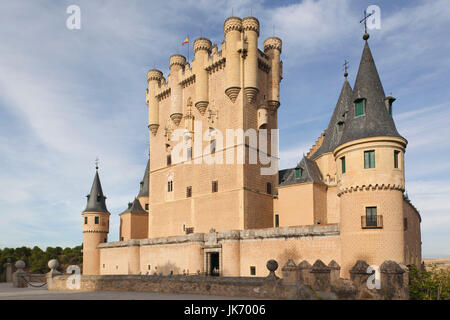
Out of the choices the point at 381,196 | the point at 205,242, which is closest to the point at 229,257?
the point at 205,242

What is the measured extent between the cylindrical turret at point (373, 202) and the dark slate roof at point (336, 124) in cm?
1241

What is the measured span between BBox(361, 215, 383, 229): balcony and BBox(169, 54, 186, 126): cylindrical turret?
25.9 meters

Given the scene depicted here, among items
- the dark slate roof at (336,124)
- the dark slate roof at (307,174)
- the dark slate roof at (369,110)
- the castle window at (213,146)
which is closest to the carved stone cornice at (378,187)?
the dark slate roof at (369,110)

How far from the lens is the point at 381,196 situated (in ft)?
69.1

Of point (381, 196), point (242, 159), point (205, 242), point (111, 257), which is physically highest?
point (242, 159)

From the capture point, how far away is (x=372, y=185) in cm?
2117

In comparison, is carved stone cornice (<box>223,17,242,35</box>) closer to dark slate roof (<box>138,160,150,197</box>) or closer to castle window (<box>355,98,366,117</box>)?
castle window (<box>355,98,366,117</box>)

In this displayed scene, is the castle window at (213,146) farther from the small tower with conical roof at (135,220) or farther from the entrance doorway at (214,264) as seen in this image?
the small tower with conical roof at (135,220)

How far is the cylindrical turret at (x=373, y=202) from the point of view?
67.8 feet

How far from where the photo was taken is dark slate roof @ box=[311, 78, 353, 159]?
34.4 metres

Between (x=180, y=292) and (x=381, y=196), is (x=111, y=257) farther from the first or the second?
(x=381, y=196)

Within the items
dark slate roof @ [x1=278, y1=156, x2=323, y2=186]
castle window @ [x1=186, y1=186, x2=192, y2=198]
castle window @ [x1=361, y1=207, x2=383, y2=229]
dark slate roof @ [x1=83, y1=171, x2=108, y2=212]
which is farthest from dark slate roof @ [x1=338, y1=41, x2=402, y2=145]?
dark slate roof @ [x1=83, y1=171, x2=108, y2=212]

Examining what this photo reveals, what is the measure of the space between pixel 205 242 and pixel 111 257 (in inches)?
704

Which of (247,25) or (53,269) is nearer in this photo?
(53,269)
